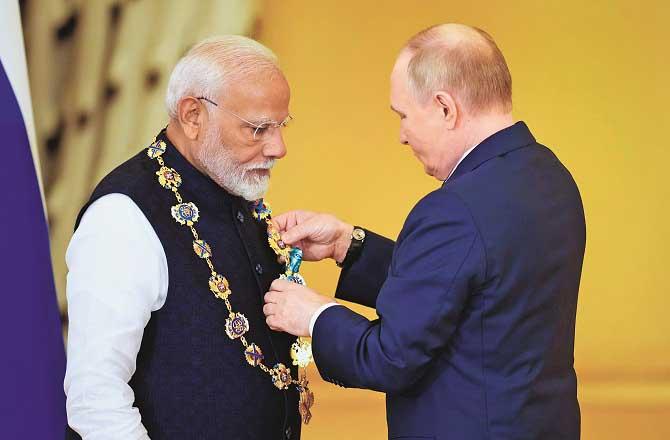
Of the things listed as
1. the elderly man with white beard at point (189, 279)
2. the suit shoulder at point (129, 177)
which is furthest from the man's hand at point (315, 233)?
the suit shoulder at point (129, 177)

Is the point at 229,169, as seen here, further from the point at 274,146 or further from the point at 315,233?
the point at 315,233

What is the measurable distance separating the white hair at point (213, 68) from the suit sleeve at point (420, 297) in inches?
19.3

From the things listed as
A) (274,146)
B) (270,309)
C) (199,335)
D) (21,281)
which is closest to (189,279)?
(199,335)

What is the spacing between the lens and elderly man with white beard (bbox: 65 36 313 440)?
79.4 inches

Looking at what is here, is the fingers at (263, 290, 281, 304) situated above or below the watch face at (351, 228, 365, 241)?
below

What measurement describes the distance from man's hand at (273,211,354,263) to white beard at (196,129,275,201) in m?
0.36

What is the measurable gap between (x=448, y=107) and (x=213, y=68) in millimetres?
521

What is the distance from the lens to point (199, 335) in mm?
2150

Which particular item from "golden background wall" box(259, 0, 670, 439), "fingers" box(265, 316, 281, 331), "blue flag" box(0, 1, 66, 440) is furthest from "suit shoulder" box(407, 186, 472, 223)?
"golden background wall" box(259, 0, 670, 439)

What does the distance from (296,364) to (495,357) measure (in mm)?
500

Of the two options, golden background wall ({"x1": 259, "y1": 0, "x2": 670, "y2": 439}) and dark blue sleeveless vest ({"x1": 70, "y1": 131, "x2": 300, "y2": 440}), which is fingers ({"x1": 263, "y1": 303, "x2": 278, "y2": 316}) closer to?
dark blue sleeveless vest ({"x1": 70, "y1": 131, "x2": 300, "y2": 440})

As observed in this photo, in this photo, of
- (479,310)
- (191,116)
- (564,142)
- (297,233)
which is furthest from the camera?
(564,142)

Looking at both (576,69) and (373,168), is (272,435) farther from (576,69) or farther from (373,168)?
(576,69)

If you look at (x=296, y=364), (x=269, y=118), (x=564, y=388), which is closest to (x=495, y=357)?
(x=564, y=388)
